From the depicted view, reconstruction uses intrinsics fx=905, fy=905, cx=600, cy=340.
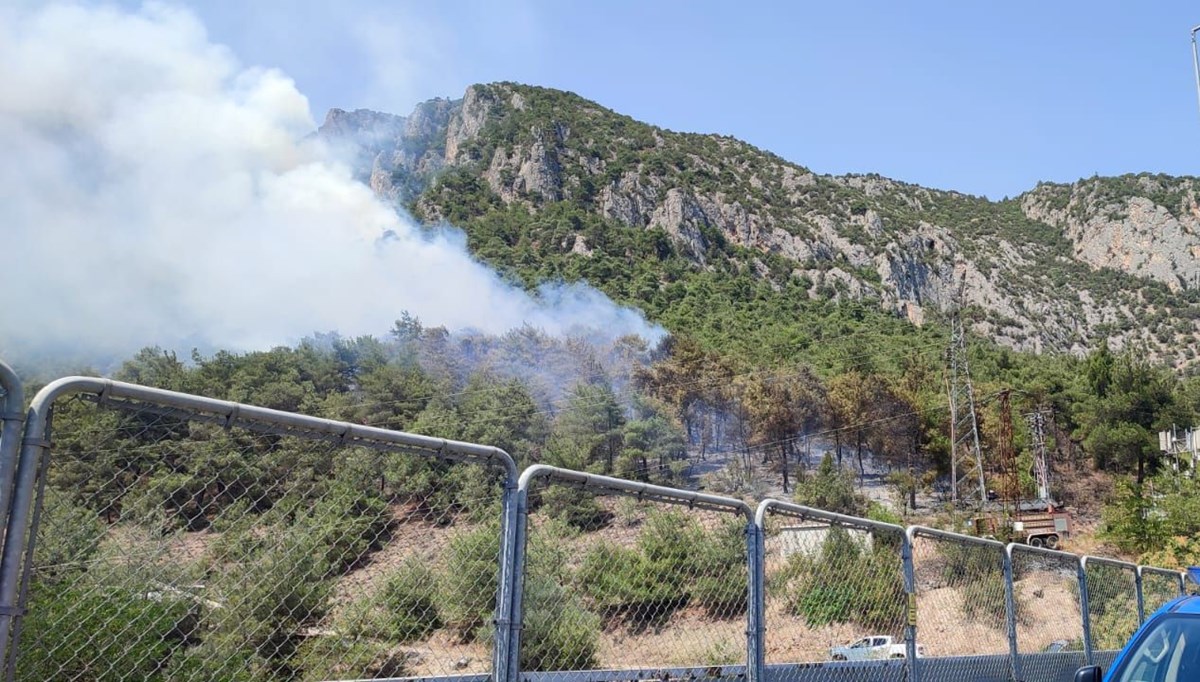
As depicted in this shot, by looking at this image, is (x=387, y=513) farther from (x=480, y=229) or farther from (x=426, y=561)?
(x=480, y=229)

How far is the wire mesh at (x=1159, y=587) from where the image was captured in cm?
931

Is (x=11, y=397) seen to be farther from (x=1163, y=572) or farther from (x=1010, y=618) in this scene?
(x=1163, y=572)

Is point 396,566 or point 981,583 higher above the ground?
point 396,566

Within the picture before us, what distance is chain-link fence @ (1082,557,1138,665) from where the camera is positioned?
26.9 feet

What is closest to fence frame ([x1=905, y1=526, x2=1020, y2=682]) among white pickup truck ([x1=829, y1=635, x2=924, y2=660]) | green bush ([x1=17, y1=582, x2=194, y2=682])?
white pickup truck ([x1=829, y1=635, x2=924, y2=660])

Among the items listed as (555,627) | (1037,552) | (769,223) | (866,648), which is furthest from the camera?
(769,223)

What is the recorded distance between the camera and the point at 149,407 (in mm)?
2750

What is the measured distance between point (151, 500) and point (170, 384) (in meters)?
37.2

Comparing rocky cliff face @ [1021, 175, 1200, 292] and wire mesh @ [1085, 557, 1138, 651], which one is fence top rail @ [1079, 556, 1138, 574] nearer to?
wire mesh @ [1085, 557, 1138, 651]

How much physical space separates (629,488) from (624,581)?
213cm

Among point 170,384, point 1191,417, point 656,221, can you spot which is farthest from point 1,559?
point 656,221

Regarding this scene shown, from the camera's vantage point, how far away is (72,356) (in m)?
53.6

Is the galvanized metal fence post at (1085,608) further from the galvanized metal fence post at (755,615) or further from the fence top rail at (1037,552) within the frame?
the galvanized metal fence post at (755,615)

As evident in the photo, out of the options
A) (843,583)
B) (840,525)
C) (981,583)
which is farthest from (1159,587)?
(840,525)
